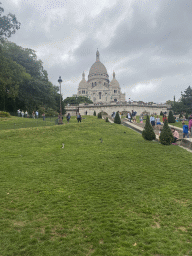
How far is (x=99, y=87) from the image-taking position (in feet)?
339

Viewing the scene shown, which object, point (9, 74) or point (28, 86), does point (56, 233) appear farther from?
point (28, 86)

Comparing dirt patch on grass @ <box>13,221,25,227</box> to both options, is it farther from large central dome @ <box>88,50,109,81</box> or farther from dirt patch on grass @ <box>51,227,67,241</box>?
large central dome @ <box>88,50,109,81</box>

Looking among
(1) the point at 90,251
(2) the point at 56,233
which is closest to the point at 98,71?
(2) the point at 56,233

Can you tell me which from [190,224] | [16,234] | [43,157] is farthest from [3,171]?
[190,224]

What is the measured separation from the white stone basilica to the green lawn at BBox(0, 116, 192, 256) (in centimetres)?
9373

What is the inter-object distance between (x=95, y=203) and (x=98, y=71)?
111501mm

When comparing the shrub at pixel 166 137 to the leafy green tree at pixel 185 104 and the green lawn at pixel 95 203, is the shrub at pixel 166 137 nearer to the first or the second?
the green lawn at pixel 95 203

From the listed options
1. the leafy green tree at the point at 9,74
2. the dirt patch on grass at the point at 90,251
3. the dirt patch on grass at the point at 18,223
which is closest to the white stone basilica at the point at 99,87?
A: the leafy green tree at the point at 9,74

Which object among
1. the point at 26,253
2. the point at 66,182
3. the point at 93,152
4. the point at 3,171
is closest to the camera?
the point at 26,253

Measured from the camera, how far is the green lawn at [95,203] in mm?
4086

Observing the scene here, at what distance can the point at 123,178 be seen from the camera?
25.3ft

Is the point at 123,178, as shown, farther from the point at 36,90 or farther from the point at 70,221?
the point at 36,90

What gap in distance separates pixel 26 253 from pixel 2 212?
1.79 m

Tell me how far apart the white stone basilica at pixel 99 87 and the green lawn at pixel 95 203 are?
308 ft
